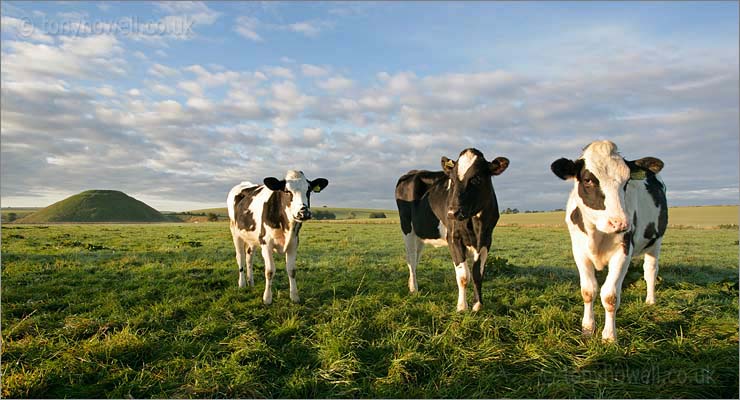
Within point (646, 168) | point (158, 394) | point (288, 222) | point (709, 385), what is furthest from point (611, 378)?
point (288, 222)

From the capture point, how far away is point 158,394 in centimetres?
A: 438

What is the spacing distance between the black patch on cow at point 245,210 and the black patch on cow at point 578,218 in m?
5.92

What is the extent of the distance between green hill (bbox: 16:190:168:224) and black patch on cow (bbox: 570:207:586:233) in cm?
12605

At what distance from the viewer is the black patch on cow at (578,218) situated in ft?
18.1

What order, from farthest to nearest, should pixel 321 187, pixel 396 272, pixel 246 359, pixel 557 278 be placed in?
pixel 396 272 < pixel 557 278 < pixel 321 187 < pixel 246 359

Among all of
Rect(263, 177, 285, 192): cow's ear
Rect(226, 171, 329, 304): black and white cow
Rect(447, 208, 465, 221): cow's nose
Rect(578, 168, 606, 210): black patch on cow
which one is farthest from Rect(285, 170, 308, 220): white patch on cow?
Rect(578, 168, 606, 210): black patch on cow

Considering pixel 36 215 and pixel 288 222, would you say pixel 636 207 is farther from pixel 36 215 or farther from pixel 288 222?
pixel 36 215

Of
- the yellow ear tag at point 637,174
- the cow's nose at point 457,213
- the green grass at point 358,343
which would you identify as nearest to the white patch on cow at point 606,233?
the yellow ear tag at point 637,174

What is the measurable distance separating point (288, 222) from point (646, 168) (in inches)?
235

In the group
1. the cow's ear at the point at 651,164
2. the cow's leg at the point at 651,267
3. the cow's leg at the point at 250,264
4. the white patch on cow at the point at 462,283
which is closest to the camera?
the cow's ear at the point at 651,164

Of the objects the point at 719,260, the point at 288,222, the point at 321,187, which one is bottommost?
the point at 719,260

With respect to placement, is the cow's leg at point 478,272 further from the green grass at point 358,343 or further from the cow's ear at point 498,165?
the cow's ear at point 498,165

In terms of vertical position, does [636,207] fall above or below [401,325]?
above

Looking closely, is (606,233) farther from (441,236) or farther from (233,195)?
(233,195)
